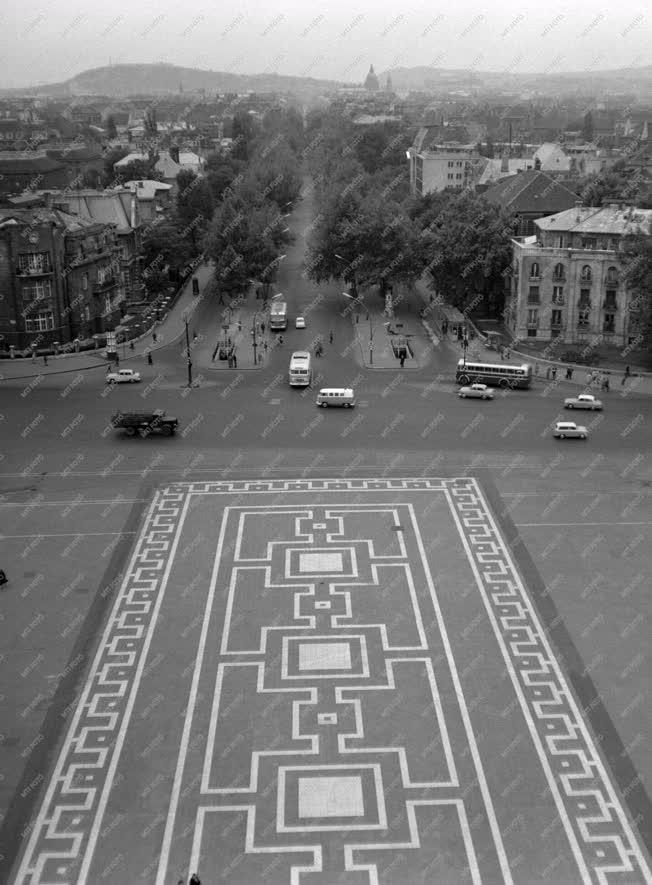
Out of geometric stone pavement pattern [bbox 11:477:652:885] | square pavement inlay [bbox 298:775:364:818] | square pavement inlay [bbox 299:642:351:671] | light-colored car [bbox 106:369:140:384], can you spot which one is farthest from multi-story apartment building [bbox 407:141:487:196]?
square pavement inlay [bbox 298:775:364:818]

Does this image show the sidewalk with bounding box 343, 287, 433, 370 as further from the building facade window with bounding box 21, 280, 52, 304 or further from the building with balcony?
the building with balcony

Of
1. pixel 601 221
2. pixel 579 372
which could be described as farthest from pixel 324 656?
pixel 601 221

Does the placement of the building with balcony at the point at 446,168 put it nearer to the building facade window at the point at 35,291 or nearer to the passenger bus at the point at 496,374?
the building facade window at the point at 35,291

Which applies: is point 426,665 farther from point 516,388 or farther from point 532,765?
point 516,388

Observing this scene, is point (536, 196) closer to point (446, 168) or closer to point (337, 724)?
point (446, 168)

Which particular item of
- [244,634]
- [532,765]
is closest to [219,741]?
[244,634]

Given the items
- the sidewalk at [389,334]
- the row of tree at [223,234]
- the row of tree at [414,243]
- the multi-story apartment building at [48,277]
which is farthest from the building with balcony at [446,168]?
the multi-story apartment building at [48,277]
